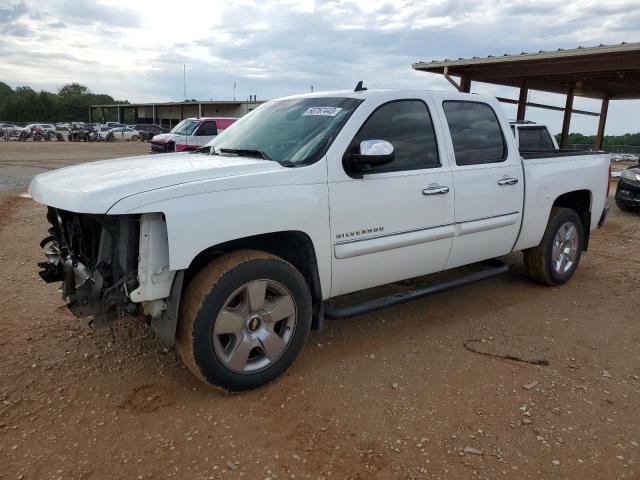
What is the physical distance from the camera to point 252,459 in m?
2.66

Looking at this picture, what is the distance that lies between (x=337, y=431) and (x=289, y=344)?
697mm

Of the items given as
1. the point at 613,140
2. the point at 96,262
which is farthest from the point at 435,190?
the point at 613,140

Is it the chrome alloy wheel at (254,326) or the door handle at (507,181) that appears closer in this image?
the chrome alloy wheel at (254,326)

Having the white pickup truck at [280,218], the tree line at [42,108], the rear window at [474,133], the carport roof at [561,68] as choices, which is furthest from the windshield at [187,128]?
the tree line at [42,108]

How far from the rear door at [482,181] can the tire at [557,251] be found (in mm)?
673

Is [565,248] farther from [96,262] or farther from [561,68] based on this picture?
[561,68]

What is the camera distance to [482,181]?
435 centimetres

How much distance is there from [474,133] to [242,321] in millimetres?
2612

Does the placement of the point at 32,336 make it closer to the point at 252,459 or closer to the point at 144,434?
the point at 144,434

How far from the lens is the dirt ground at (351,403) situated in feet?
8.66

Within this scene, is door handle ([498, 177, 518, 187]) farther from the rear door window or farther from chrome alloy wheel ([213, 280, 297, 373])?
the rear door window

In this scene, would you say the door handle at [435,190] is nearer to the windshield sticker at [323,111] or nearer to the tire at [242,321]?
the windshield sticker at [323,111]

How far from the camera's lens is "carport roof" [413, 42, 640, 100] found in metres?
12.1

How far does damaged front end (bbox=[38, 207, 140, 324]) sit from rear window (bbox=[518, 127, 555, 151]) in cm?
902
